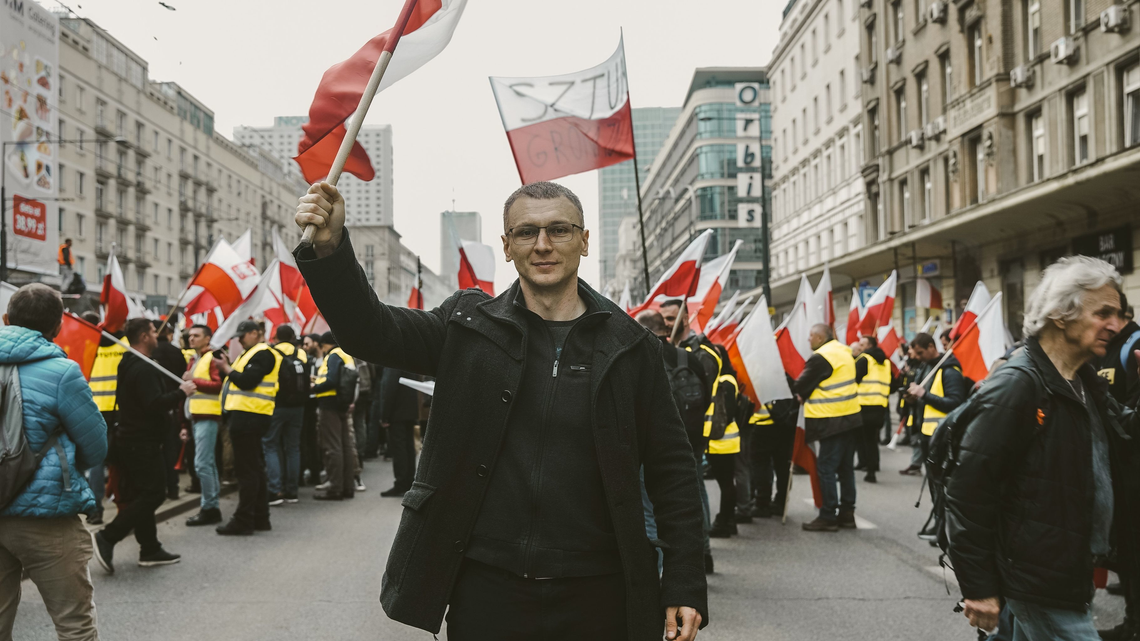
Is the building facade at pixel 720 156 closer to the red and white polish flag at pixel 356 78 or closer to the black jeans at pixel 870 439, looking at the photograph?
the black jeans at pixel 870 439

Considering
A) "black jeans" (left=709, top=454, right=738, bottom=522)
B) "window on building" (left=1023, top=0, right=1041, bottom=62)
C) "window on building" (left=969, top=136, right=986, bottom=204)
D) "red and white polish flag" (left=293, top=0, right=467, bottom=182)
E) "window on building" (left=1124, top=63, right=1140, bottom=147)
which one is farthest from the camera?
"window on building" (left=969, top=136, right=986, bottom=204)

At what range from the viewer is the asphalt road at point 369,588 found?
5859 mm

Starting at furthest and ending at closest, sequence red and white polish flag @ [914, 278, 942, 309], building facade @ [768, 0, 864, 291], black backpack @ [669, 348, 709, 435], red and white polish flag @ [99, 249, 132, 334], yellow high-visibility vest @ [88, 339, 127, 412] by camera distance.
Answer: building facade @ [768, 0, 864, 291]
red and white polish flag @ [914, 278, 942, 309]
red and white polish flag @ [99, 249, 132, 334]
yellow high-visibility vest @ [88, 339, 127, 412]
black backpack @ [669, 348, 709, 435]

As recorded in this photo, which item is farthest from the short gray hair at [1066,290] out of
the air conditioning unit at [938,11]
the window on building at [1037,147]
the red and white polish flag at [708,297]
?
the air conditioning unit at [938,11]

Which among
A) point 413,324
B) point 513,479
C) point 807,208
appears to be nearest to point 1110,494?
point 513,479

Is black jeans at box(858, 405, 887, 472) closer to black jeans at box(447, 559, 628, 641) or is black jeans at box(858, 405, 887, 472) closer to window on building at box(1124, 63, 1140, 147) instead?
black jeans at box(447, 559, 628, 641)

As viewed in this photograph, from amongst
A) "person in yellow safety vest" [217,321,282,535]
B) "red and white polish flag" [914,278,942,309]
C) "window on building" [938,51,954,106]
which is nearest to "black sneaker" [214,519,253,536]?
"person in yellow safety vest" [217,321,282,535]

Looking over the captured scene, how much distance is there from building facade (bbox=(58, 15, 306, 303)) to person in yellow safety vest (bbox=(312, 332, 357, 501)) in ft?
124

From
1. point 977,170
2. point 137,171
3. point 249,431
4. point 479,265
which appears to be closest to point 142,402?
point 249,431

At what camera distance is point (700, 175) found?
242 feet

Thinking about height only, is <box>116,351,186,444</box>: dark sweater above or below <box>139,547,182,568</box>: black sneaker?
above

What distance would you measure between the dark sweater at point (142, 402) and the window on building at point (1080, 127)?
2045 centimetres

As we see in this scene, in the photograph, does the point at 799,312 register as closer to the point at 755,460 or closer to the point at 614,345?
the point at 755,460

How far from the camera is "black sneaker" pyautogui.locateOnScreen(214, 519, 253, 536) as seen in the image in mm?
9078
